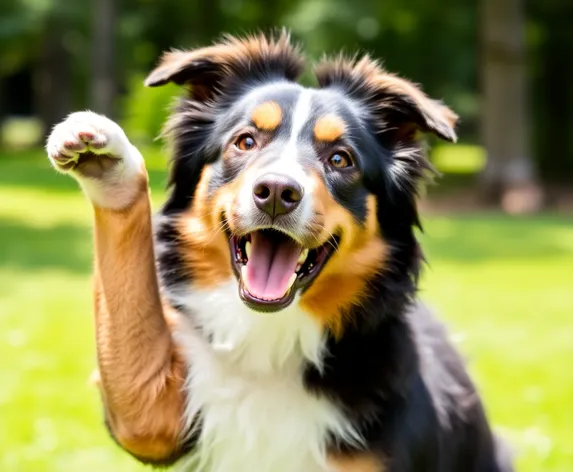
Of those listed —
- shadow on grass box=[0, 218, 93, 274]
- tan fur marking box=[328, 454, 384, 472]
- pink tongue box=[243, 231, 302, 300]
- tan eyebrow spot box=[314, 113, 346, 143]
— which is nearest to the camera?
pink tongue box=[243, 231, 302, 300]

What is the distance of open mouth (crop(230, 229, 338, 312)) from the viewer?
3.35 metres

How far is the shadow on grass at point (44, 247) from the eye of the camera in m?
10.5

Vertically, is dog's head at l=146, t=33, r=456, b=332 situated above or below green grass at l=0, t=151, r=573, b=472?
above

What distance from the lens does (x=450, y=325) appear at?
6.95 metres

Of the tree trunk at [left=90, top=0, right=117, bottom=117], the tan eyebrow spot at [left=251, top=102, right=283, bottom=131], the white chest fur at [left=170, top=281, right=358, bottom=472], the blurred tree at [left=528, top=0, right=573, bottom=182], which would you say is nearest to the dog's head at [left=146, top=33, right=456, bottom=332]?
the tan eyebrow spot at [left=251, top=102, right=283, bottom=131]

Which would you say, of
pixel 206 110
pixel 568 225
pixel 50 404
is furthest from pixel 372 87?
pixel 568 225

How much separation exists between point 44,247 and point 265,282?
29.2 ft

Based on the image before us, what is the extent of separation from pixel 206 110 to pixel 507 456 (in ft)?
7.27

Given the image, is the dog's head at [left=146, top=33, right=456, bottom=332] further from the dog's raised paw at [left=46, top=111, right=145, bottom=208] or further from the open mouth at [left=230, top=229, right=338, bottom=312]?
the dog's raised paw at [left=46, top=111, right=145, bottom=208]

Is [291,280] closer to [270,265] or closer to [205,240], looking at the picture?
[270,265]

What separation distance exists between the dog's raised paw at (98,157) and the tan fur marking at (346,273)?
782 mm

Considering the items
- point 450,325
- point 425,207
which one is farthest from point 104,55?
point 450,325

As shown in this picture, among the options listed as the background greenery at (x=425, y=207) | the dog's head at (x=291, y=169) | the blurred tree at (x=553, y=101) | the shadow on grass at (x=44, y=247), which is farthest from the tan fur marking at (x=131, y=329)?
the blurred tree at (x=553, y=101)

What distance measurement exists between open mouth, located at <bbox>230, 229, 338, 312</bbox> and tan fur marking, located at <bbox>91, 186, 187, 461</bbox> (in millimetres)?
351
